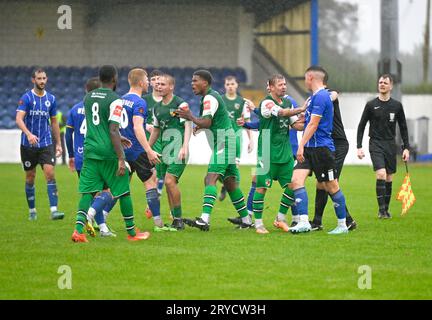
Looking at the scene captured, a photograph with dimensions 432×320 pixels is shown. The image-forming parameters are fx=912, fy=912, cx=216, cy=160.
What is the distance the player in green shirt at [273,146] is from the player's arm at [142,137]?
1474 mm

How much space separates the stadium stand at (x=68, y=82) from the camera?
34938 mm

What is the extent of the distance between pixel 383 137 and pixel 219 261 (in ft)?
18.7

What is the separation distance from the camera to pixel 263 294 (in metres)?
8.06

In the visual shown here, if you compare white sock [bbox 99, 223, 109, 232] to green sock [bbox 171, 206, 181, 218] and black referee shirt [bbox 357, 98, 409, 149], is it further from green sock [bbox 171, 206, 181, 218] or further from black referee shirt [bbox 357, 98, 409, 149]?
black referee shirt [bbox 357, 98, 409, 149]

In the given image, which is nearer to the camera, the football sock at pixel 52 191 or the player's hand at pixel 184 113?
the player's hand at pixel 184 113

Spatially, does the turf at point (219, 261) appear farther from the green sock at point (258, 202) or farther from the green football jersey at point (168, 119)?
the green football jersey at point (168, 119)

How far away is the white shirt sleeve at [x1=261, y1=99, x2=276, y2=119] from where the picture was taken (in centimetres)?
1217

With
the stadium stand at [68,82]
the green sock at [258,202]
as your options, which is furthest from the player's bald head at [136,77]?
the stadium stand at [68,82]

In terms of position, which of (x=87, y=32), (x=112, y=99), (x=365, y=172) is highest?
(x=87, y=32)

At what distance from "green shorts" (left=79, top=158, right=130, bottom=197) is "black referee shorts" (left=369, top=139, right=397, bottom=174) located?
496 centimetres

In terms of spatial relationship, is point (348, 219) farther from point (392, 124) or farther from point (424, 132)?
point (424, 132)

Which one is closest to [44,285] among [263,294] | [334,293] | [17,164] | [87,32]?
[263,294]

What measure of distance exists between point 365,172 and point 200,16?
12275 millimetres

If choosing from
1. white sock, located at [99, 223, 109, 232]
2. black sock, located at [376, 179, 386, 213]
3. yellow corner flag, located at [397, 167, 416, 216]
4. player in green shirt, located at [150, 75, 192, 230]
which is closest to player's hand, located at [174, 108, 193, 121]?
player in green shirt, located at [150, 75, 192, 230]
